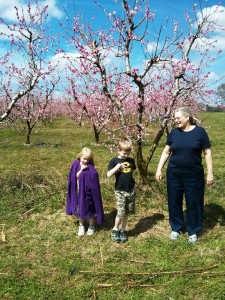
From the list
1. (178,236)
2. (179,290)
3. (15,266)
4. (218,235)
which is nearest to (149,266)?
(179,290)

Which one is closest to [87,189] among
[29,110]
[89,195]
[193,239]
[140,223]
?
[89,195]

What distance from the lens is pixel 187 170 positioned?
5.54 meters

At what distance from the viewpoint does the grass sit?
14.7ft

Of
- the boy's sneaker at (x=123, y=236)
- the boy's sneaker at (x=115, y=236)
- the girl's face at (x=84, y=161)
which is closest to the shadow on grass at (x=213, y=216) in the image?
the boy's sneaker at (x=123, y=236)

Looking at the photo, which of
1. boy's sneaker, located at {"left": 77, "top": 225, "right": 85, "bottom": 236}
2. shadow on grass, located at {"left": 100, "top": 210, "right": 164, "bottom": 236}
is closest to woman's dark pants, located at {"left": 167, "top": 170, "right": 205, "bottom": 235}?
shadow on grass, located at {"left": 100, "top": 210, "right": 164, "bottom": 236}

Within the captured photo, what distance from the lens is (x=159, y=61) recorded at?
7.87 m

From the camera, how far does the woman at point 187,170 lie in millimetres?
5414

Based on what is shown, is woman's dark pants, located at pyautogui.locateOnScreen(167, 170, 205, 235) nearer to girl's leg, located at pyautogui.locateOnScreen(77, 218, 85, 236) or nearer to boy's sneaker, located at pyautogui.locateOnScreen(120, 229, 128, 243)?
boy's sneaker, located at pyautogui.locateOnScreen(120, 229, 128, 243)

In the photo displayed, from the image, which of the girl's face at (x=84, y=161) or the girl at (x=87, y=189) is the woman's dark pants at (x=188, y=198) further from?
the girl's face at (x=84, y=161)

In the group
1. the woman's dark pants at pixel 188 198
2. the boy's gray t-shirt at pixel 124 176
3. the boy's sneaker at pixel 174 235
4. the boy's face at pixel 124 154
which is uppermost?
the boy's face at pixel 124 154

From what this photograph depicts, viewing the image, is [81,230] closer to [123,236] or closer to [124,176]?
[123,236]

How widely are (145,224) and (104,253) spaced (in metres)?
1.32

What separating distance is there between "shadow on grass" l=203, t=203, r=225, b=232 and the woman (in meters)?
0.59

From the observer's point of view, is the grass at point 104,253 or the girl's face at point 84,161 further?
the girl's face at point 84,161
